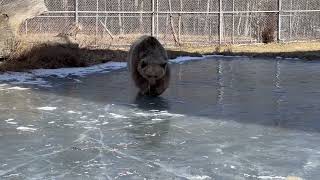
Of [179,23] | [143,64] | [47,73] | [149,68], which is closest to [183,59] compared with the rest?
[179,23]

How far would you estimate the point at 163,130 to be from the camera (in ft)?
25.4

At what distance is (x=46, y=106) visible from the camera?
979 centimetres

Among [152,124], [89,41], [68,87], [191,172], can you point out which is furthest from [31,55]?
[191,172]

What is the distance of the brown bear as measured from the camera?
10281 mm

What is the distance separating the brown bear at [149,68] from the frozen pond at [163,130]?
260mm

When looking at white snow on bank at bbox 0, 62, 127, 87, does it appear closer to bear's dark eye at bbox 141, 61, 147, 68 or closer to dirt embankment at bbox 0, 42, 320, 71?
dirt embankment at bbox 0, 42, 320, 71

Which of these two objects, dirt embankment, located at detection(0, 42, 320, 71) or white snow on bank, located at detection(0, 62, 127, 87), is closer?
white snow on bank, located at detection(0, 62, 127, 87)

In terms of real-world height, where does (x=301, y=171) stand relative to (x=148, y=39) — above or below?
below

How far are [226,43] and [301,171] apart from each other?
20651 mm

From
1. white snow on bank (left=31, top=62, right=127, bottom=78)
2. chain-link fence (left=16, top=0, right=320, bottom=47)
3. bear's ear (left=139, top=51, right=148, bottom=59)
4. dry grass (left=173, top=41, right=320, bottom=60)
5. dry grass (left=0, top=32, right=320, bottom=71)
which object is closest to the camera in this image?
bear's ear (left=139, top=51, right=148, bottom=59)

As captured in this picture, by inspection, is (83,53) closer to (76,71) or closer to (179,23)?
(76,71)

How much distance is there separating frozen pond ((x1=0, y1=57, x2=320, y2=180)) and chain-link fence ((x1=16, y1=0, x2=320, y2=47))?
1064 cm

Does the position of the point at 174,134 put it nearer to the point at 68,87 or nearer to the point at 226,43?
the point at 68,87

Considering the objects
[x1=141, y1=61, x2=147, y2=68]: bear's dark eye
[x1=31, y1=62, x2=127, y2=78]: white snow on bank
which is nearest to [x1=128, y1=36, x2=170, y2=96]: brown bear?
[x1=141, y1=61, x2=147, y2=68]: bear's dark eye
